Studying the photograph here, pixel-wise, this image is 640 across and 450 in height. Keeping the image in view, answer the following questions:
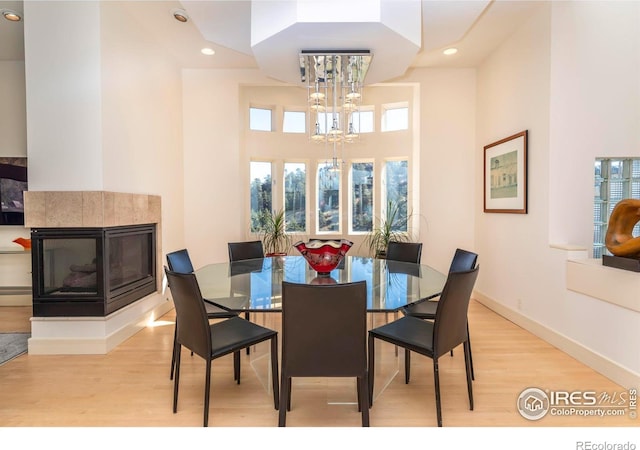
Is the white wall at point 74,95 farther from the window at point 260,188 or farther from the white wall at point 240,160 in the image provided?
the window at point 260,188

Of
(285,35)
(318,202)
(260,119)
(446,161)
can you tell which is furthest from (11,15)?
(446,161)

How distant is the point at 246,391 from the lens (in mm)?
2338

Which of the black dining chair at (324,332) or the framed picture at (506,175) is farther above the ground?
the framed picture at (506,175)

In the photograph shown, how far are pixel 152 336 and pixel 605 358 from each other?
3.88 m

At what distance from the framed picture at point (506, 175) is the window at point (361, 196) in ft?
5.47

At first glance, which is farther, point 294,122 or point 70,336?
point 294,122

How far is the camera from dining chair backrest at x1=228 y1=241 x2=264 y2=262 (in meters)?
3.52

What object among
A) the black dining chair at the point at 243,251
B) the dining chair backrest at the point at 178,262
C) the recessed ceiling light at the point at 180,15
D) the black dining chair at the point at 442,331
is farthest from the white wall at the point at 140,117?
the black dining chair at the point at 442,331

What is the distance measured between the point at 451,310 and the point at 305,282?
959 millimetres

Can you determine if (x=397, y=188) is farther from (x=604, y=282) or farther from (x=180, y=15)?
(x=180, y=15)

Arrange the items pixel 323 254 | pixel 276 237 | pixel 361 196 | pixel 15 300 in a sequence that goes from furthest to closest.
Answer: pixel 361 196
pixel 276 237
pixel 15 300
pixel 323 254

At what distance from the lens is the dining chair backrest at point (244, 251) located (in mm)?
3516

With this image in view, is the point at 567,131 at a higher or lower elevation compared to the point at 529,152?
higher

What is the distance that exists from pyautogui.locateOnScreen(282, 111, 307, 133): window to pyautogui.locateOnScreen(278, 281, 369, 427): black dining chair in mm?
4029
